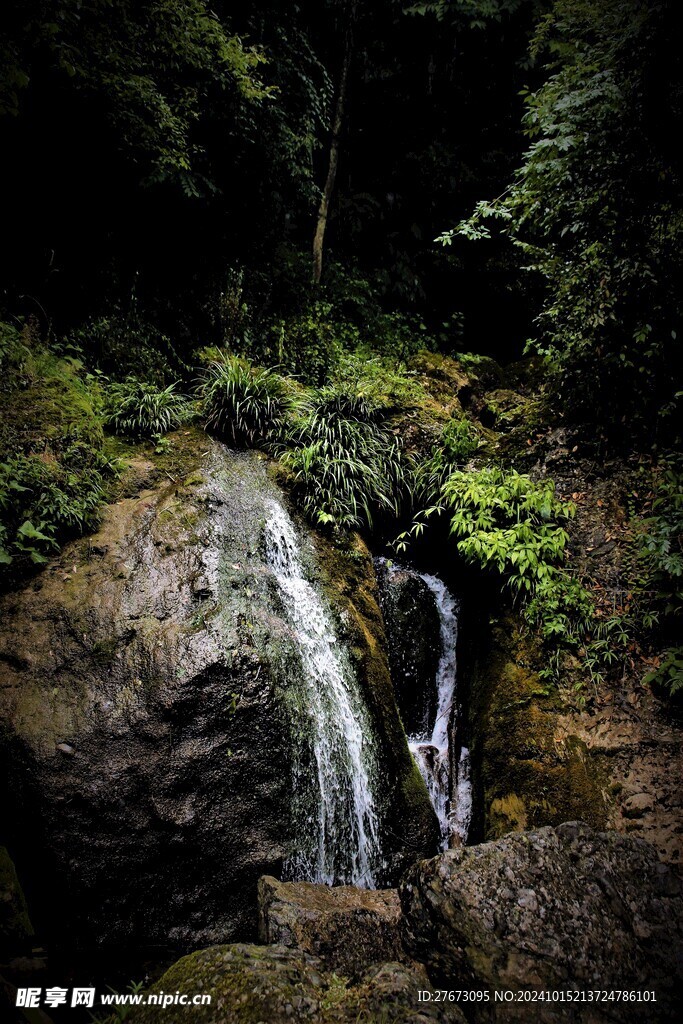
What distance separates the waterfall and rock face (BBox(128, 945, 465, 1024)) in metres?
1.15

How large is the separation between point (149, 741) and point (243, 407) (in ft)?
12.5

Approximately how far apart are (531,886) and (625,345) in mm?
4996

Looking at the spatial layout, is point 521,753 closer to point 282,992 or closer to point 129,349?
point 282,992

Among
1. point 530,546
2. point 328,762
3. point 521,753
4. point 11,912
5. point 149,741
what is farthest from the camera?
point 530,546

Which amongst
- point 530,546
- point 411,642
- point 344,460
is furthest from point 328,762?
point 344,460

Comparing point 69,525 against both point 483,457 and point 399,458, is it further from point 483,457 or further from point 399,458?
point 483,457

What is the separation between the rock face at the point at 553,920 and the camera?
187 cm

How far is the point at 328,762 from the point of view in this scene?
11.5 feet

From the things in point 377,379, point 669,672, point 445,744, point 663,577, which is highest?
point 377,379

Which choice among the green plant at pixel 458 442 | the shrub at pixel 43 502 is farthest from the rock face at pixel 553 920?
the green plant at pixel 458 442

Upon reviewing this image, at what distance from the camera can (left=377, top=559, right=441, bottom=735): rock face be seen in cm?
485

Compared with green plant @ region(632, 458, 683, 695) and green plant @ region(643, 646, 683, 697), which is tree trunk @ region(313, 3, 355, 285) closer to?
green plant @ region(632, 458, 683, 695)

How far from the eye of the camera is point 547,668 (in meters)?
3.87

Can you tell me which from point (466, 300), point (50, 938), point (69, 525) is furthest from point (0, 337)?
point (466, 300)
